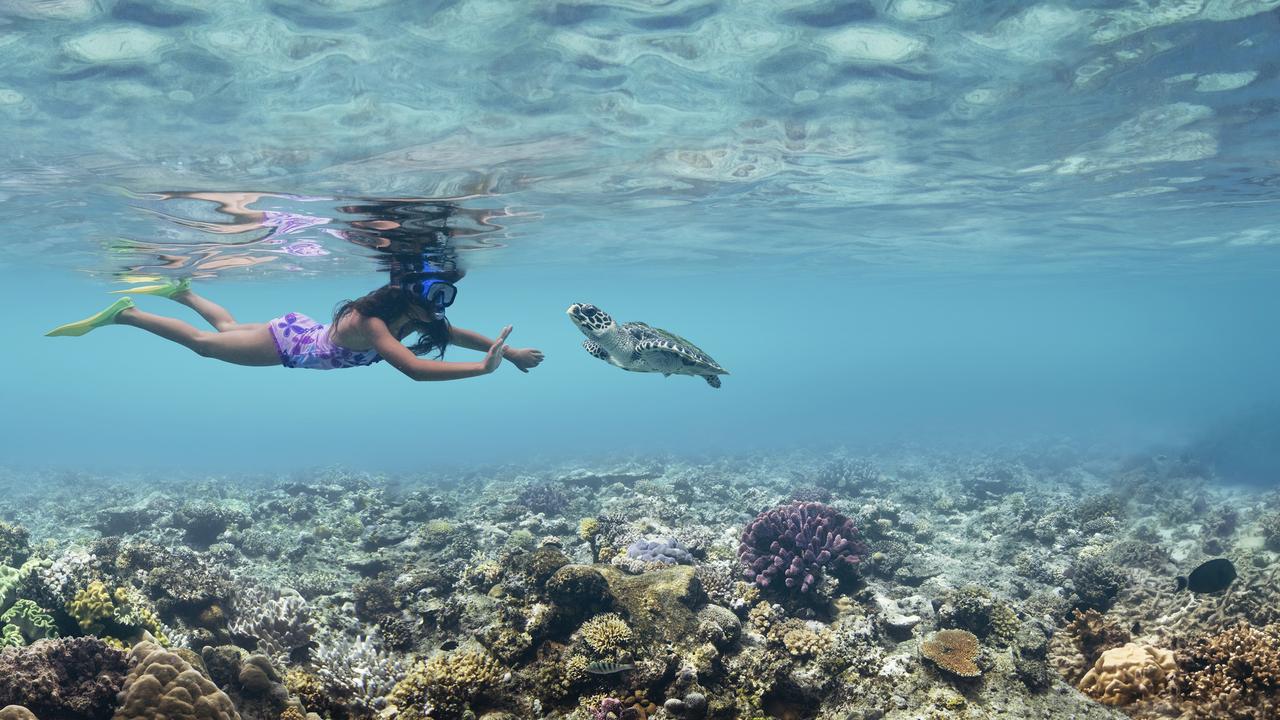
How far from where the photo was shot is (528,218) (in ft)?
61.3

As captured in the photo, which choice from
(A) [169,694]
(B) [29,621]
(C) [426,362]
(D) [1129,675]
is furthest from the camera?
(C) [426,362]

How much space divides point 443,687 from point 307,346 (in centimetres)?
501

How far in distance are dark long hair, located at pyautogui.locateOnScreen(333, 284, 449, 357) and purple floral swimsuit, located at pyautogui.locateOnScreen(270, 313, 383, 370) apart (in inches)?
16.2

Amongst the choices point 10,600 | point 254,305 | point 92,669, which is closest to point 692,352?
point 92,669

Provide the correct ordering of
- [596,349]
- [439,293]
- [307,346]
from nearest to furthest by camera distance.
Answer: [596,349] < [439,293] < [307,346]

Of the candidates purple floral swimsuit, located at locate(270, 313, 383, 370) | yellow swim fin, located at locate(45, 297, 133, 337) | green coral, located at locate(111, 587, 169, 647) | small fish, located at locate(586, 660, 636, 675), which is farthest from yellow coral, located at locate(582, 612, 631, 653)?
yellow swim fin, located at locate(45, 297, 133, 337)

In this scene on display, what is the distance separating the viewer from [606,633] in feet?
19.2

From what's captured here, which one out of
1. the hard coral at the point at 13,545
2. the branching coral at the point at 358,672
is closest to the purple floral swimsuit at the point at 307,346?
the branching coral at the point at 358,672

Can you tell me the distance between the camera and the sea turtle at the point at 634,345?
6980 millimetres

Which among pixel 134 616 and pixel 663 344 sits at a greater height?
pixel 663 344

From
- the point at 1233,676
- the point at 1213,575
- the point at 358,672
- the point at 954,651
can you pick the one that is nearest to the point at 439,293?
the point at 358,672

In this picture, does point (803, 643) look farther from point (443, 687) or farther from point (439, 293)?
point (439, 293)

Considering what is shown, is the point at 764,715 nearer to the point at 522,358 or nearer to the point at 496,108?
the point at 522,358

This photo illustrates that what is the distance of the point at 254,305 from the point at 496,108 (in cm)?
3841
